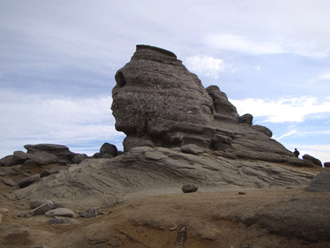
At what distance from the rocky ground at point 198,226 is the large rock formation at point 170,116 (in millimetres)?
9756

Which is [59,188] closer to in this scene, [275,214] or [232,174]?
[232,174]

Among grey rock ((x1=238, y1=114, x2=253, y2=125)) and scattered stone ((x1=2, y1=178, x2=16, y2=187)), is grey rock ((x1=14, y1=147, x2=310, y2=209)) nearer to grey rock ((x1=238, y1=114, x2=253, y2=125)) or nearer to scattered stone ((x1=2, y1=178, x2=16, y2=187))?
scattered stone ((x1=2, y1=178, x2=16, y2=187))

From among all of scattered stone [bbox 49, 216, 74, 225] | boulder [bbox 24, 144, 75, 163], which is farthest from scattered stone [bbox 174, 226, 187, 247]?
boulder [bbox 24, 144, 75, 163]

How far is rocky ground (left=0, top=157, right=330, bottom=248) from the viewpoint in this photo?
5457 mm

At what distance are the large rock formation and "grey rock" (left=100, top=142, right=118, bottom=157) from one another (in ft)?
5.75

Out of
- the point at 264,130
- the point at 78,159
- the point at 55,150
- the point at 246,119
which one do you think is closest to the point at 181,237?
the point at 78,159

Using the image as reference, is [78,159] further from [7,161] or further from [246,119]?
[246,119]

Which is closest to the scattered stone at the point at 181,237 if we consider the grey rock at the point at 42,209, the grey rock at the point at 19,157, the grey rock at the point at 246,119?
the grey rock at the point at 42,209

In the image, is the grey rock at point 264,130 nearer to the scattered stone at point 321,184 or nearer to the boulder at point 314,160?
the boulder at point 314,160

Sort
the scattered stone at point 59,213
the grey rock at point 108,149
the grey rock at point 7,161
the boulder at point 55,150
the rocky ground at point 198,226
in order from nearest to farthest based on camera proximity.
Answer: the rocky ground at point 198,226 → the scattered stone at point 59,213 → the grey rock at point 7,161 → the grey rock at point 108,149 → the boulder at point 55,150

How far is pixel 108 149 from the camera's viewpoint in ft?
69.6

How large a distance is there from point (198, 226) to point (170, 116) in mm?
12772

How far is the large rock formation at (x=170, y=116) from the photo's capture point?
1827cm

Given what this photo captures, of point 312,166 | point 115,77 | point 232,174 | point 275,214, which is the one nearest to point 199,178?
point 232,174
